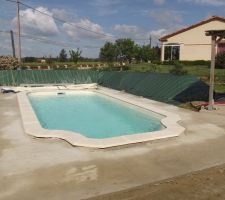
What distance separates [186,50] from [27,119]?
33.2 m

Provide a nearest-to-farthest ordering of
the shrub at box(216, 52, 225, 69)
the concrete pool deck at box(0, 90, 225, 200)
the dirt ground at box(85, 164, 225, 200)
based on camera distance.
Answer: the dirt ground at box(85, 164, 225, 200), the concrete pool deck at box(0, 90, 225, 200), the shrub at box(216, 52, 225, 69)

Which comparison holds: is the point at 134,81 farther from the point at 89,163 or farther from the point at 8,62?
the point at 89,163

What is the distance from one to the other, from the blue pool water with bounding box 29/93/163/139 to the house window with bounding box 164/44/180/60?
2494cm

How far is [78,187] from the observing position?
18.7 feet

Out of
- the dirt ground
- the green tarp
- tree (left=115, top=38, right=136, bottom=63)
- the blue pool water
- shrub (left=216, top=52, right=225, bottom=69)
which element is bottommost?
the blue pool water

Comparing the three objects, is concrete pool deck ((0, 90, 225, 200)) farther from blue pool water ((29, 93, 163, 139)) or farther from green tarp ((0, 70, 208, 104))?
green tarp ((0, 70, 208, 104))

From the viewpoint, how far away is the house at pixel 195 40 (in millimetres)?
38844

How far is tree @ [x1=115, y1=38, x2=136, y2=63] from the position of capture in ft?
177

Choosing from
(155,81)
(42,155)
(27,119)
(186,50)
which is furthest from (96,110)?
(186,50)

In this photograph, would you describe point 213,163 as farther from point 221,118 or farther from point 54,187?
point 221,118

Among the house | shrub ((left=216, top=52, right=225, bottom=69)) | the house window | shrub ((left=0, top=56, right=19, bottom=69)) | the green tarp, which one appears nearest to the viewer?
the green tarp

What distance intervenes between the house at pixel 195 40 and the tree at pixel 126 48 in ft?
38.1

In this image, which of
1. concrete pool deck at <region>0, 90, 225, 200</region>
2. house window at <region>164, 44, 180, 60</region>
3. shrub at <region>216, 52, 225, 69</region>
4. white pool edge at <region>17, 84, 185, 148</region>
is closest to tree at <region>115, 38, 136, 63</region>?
house window at <region>164, 44, 180, 60</region>

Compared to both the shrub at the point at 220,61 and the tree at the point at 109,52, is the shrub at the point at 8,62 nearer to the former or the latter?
the shrub at the point at 220,61
